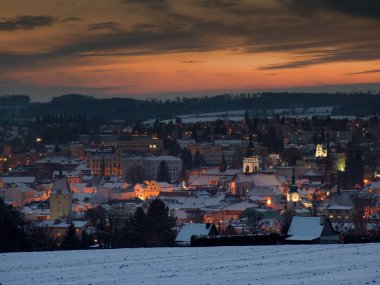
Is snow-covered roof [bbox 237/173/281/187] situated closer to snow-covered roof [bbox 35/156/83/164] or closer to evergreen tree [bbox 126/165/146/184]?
evergreen tree [bbox 126/165/146/184]

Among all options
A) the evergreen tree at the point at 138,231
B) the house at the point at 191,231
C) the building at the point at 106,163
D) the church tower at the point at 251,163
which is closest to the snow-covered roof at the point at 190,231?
the house at the point at 191,231

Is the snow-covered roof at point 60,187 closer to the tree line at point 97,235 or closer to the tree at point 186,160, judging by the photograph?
the tree line at point 97,235

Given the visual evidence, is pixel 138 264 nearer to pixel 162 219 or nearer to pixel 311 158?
pixel 162 219

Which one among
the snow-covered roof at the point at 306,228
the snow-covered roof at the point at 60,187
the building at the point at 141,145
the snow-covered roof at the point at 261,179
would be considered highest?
the snow-covered roof at the point at 306,228

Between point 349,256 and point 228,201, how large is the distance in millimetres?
58067

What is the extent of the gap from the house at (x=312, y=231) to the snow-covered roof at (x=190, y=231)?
3.04 meters

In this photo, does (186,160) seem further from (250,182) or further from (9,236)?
(9,236)

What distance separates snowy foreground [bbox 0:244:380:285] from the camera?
64.1 ft

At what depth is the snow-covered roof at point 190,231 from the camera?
35.7m

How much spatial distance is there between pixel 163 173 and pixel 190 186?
12.6m

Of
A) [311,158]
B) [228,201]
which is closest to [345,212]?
[228,201]

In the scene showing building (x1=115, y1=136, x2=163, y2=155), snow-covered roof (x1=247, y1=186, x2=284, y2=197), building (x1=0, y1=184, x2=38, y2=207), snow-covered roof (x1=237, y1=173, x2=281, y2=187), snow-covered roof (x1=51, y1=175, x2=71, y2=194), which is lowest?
building (x1=0, y1=184, x2=38, y2=207)

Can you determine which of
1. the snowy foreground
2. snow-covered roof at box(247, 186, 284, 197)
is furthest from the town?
the snowy foreground

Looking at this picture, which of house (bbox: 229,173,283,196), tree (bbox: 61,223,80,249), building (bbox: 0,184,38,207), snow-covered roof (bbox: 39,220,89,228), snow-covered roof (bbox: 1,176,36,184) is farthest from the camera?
snow-covered roof (bbox: 1,176,36,184)
